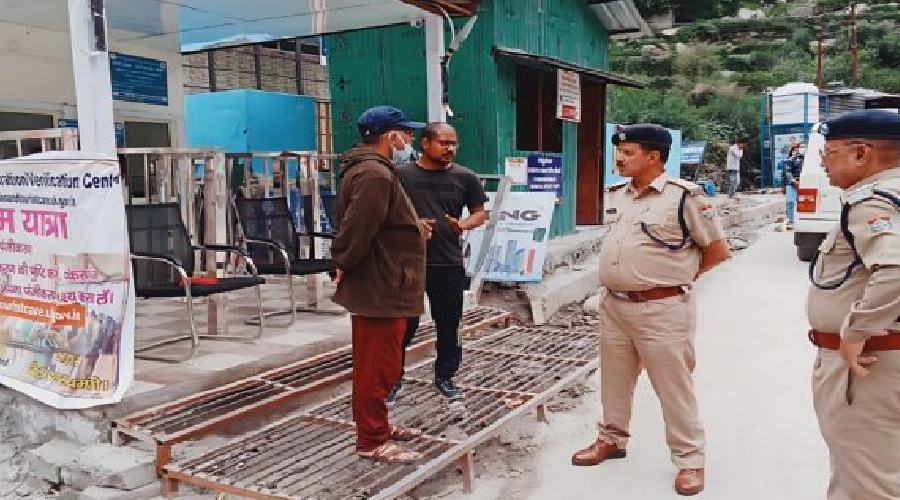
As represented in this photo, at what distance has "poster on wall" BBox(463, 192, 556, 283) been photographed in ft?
23.2

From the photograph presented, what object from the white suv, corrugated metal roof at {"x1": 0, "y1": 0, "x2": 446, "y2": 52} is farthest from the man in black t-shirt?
the white suv

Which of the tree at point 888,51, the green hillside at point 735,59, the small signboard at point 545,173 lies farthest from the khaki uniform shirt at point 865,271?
the tree at point 888,51

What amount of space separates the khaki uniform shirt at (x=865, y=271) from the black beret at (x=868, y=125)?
4.9 inches

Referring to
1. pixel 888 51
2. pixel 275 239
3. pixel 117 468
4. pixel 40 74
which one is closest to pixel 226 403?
pixel 117 468

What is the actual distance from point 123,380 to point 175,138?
4529 millimetres

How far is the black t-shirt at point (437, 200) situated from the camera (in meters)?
4.20

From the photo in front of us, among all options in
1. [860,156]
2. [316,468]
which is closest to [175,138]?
[316,468]

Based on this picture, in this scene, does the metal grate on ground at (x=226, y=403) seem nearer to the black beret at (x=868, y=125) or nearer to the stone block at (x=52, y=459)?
the stone block at (x=52, y=459)

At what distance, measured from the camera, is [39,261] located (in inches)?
148

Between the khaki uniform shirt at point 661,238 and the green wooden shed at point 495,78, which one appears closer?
the khaki uniform shirt at point 661,238

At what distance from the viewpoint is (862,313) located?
2.23 meters

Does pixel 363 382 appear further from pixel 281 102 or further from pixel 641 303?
pixel 281 102

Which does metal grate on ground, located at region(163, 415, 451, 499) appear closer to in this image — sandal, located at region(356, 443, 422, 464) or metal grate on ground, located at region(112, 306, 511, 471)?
sandal, located at region(356, 443, 422, 464)

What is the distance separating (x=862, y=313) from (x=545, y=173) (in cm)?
744
